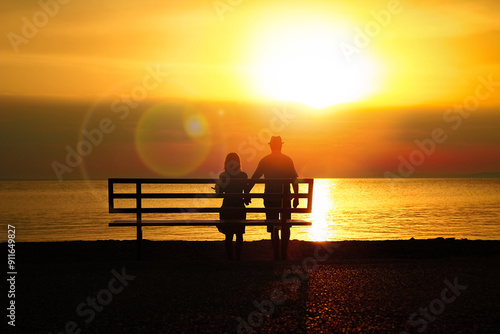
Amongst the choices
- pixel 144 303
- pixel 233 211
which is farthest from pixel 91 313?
pixel 233 211

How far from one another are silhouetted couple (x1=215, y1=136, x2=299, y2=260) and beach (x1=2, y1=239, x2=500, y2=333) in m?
1.02

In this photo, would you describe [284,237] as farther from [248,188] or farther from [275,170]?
[275,170]

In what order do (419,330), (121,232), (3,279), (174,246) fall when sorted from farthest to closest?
(121,232) < (174,246) < (3,279) < (419,330)

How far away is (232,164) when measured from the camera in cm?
1195

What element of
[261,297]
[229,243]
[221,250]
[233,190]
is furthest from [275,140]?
[261,297]

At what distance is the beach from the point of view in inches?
271

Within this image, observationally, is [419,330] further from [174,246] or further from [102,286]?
[174,246]

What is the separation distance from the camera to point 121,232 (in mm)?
30703

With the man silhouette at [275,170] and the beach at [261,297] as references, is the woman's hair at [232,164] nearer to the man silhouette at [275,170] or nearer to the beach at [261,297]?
the man silhouette at [275,170]

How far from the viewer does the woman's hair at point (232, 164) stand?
11.9 metres

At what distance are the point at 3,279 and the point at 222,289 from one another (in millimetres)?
3576

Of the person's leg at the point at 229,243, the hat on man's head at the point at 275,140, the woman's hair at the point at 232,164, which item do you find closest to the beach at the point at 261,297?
the person's leg at the point at 229,243

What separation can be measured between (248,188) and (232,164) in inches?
23.7

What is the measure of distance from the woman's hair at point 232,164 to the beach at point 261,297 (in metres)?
1.83
